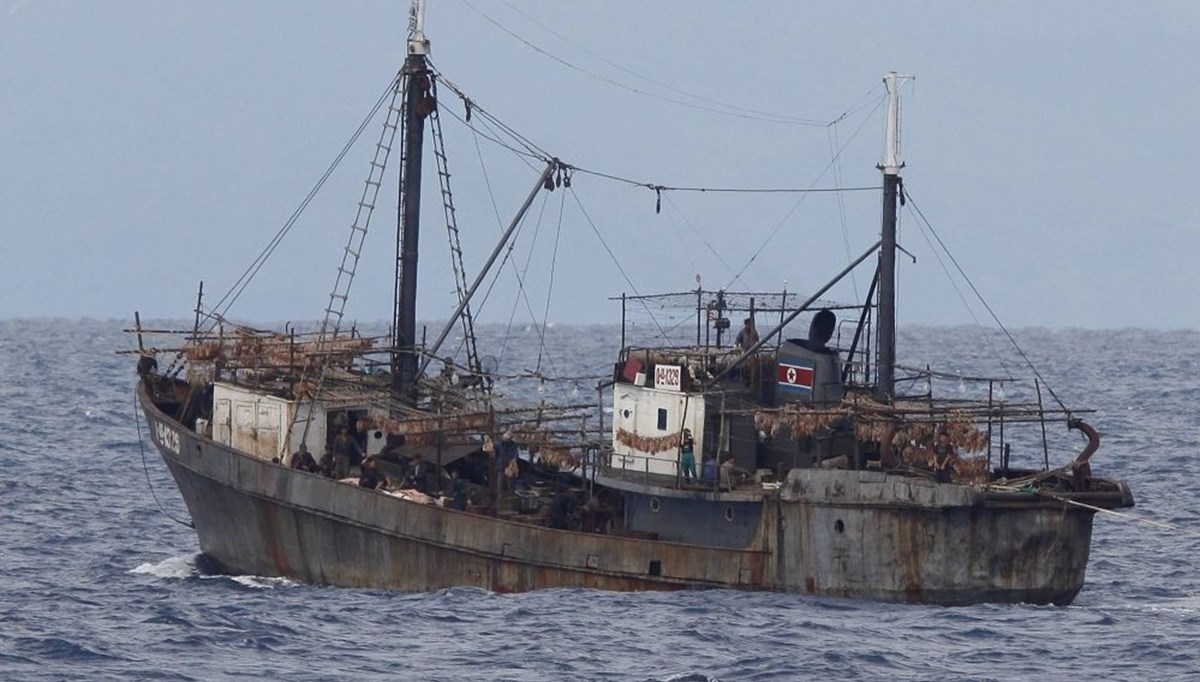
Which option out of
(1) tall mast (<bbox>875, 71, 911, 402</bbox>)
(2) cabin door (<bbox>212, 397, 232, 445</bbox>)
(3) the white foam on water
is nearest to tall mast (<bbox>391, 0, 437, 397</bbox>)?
(2) cabin door (<bbox>212, 397, 232, 445</bbox>)

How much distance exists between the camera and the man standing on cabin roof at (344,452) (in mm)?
45625

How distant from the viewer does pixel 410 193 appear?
48.8 metres

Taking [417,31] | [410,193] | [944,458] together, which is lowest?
[944,458]

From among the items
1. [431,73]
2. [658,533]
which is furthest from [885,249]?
[431,73]

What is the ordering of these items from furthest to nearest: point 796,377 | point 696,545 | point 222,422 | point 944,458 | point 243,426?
point 222,422, point 243,426, point 796,377, point 696,545, point 944,458

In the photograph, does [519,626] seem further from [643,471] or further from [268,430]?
[268,430]

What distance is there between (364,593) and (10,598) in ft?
22.5

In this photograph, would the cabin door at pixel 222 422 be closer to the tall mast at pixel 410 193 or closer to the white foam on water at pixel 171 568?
the white foam on water at pixel 171 568

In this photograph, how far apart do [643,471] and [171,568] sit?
11219mm

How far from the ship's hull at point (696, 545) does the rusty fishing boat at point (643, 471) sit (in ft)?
0.14

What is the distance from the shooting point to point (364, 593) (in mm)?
43312

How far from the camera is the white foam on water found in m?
46.9

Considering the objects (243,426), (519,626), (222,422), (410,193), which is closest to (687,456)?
(519,626)

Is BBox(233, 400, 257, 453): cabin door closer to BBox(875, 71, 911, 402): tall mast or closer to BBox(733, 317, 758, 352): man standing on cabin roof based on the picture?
BBox(733, 317, 758, 352): man standing on cabin roof
